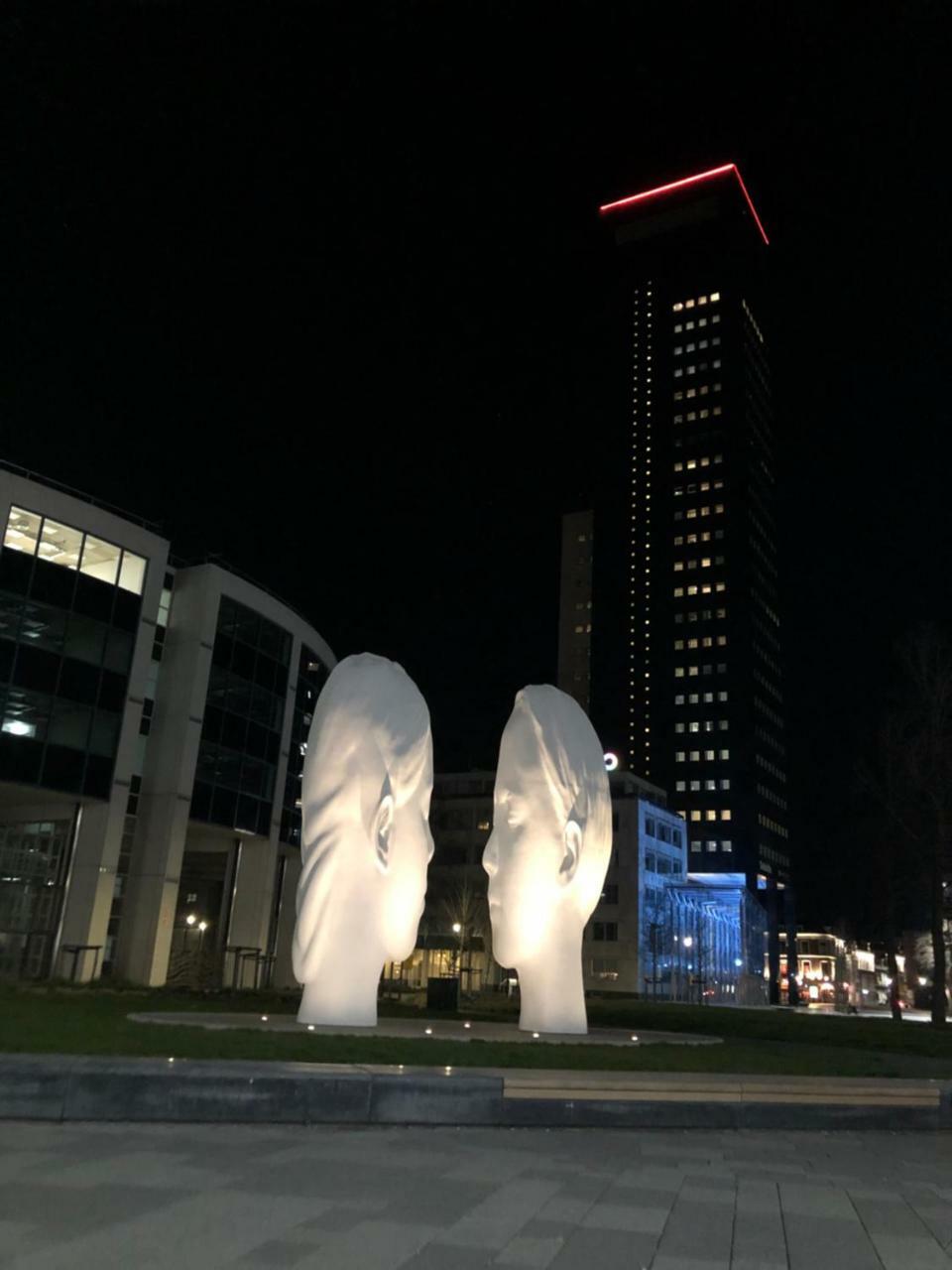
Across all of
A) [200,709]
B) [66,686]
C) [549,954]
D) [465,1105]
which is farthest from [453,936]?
[465,1105]

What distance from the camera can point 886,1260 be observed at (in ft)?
20.1

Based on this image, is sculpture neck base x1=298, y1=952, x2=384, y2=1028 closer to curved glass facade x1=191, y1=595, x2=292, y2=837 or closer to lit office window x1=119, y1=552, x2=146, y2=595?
→ curved glass facade x1=191, y1=595, x2=292, y2=837

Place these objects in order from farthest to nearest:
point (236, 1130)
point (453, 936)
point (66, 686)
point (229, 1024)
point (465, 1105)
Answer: point (453, 936) → point (66, 686) → point (229, 1024) → point (465, 1105) → point (236, 1130)

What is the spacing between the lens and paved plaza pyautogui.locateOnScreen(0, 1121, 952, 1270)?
229 inches

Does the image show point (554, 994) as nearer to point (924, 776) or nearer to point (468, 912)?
point (924, 776)

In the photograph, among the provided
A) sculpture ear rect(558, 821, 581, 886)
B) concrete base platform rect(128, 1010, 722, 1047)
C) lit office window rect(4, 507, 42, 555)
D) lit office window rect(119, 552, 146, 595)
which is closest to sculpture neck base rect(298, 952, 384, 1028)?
concrete base platform rect(128, 1010, 722, 1047)

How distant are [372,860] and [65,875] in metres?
23.8

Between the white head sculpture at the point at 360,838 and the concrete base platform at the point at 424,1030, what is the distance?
1085 millimetres

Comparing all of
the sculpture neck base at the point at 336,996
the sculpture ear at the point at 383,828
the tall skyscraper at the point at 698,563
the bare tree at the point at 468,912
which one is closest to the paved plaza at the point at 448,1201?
the sculpture neck base at the point at 336,996

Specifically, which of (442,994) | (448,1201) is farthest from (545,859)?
(448,1201)

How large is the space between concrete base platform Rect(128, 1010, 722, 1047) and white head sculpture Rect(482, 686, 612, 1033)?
44.5 inches

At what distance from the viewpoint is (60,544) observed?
128 ft

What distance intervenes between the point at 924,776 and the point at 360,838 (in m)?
26.9

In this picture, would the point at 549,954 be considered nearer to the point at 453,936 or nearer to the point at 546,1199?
the point at 546,1199
